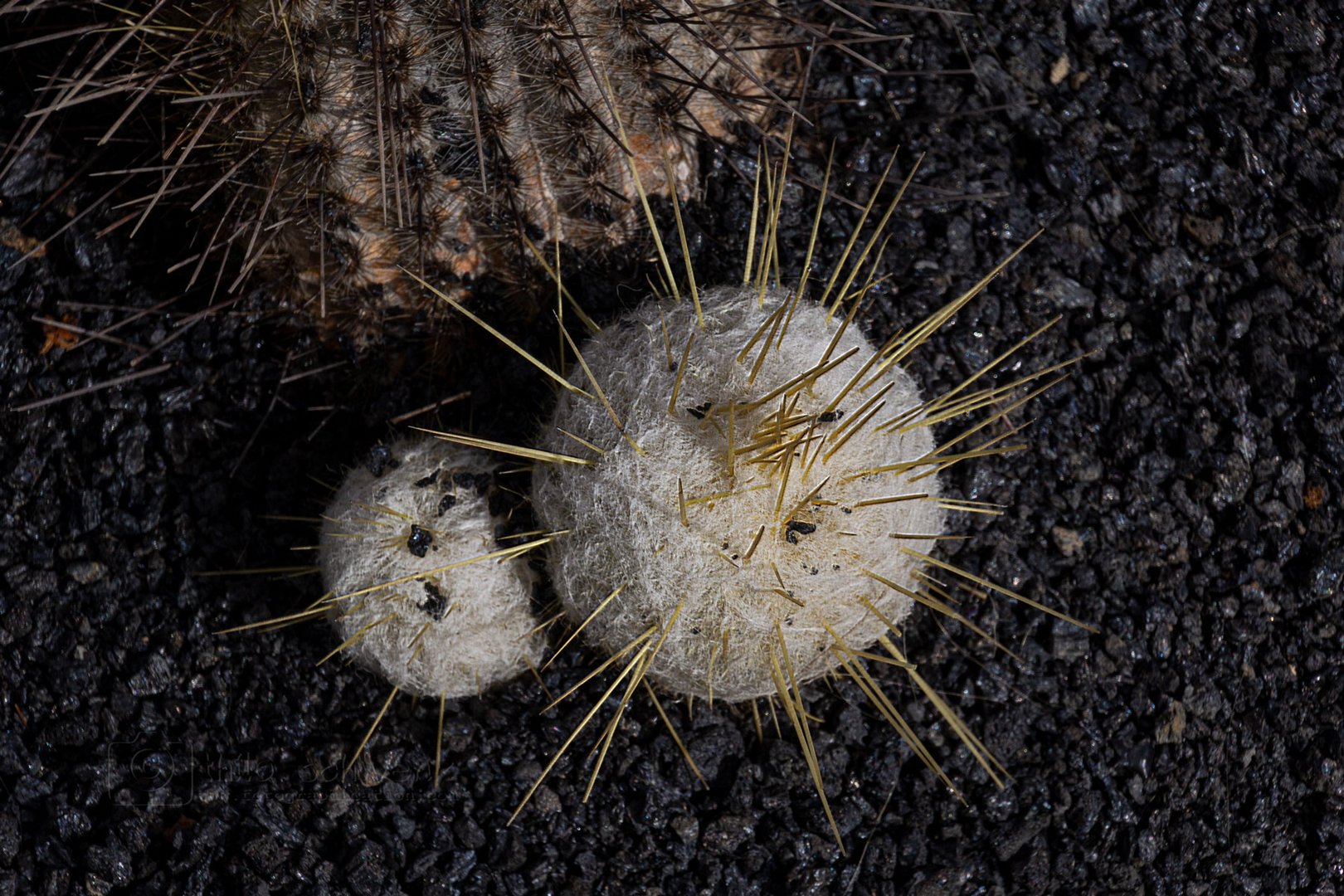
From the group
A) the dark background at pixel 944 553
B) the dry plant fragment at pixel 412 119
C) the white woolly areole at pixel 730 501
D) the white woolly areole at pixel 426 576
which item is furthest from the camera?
the dark background at pixel 944 553

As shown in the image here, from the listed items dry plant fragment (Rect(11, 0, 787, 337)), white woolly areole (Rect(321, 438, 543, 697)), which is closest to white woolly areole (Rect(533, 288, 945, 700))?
white woolly areole (Rect(321, 438, 543, 697))

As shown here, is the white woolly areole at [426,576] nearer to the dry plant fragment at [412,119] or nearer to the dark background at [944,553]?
the dark background at [944,553]

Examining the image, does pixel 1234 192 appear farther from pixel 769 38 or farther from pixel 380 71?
pixel 380 71

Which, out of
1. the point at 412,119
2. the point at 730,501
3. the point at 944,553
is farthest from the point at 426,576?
the point at 944,553

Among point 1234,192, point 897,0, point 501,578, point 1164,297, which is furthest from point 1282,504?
point 501,578

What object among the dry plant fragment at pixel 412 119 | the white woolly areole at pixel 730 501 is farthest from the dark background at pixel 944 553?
the white woolly areole at pixel 730 501

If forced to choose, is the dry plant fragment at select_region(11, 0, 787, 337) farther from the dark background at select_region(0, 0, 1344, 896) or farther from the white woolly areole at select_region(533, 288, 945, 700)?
the white woolly areole at select_region(533, 288, 945, 700)

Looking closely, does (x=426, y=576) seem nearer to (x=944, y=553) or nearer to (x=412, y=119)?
(x=412, y=119)
